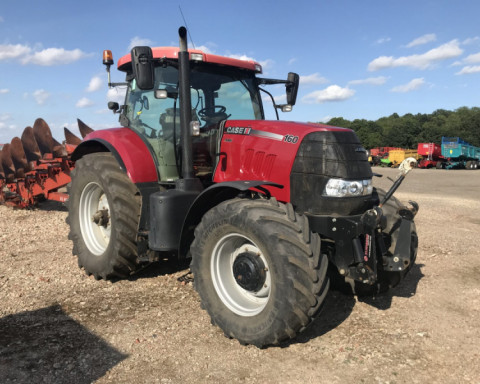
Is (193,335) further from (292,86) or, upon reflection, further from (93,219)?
(292,86)

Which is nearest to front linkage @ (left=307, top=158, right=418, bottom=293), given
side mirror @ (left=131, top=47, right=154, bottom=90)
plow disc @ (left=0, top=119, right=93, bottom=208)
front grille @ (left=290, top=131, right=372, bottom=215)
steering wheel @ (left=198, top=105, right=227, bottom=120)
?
front grille @ (left=290, top=131, right=372, bottom=215)

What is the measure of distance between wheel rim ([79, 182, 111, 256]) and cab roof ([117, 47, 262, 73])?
Result: 1557mm

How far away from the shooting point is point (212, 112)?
4.44 meters

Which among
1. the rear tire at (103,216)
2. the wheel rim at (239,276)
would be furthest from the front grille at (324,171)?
the rear tire at (103,216)

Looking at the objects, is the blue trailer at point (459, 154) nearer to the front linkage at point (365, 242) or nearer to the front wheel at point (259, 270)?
the front linkage at point (365, 242)

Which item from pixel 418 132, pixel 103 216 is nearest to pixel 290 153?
pixel 103 216

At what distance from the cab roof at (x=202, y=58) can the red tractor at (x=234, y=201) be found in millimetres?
13

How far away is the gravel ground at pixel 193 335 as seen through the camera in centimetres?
285

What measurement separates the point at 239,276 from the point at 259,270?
19 centimetres

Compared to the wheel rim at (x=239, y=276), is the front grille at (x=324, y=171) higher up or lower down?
higher up

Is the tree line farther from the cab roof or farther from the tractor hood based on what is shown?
the tractor hood

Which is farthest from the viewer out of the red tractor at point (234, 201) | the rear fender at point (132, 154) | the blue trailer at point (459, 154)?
the blue trailer at point (459, 154)

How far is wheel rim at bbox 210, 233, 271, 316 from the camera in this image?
3248 millimetres

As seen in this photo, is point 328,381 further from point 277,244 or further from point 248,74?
point 248,74
